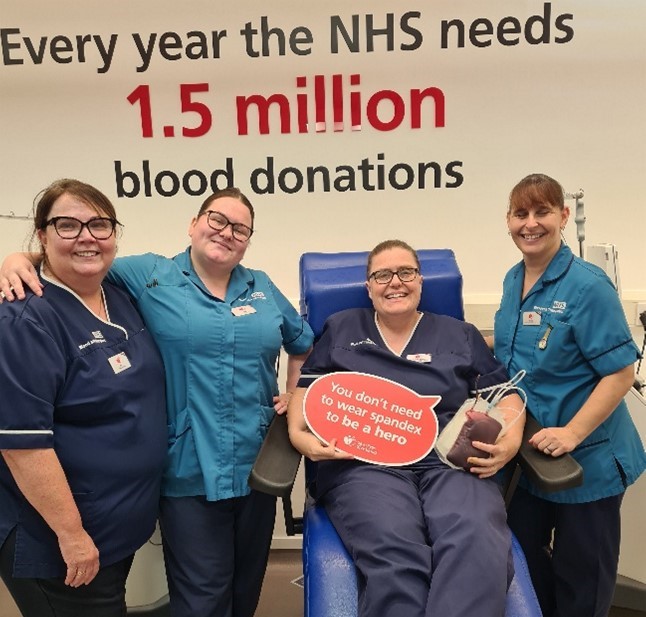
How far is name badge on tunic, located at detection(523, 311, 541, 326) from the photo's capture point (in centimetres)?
155

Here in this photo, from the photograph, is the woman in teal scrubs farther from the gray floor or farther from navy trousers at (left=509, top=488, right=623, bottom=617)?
the gray floor

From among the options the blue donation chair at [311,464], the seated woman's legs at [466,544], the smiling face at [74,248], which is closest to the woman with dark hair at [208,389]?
the blue donation chair at [311,464]

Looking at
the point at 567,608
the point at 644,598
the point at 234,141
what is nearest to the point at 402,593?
the point at 567,608

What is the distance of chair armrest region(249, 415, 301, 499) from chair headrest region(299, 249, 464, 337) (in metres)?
0.44

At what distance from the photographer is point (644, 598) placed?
75.1 inches

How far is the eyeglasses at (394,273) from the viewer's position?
66.4 inches

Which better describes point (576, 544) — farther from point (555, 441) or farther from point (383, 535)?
point (383, 535)

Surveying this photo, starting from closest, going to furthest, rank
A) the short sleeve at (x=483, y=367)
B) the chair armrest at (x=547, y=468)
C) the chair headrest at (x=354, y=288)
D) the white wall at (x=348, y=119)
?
the chair armrest at (x=547, y=468), the short sleeve at (x=483, y=367), the chair headrest at (x=354, y=288), the white wall at (x=348, y=119)

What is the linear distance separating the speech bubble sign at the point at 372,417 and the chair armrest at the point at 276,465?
3.4 inches

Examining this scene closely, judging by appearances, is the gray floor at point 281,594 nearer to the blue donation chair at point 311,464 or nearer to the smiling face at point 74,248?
the blue donation chair at point 311,464

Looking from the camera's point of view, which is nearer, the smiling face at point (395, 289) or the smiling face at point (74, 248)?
the smiling face at point (74, 248)

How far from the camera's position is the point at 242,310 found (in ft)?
4.92

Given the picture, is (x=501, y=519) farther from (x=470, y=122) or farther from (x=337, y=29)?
(x=337, y=29)

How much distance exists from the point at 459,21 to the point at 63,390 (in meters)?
2.03
